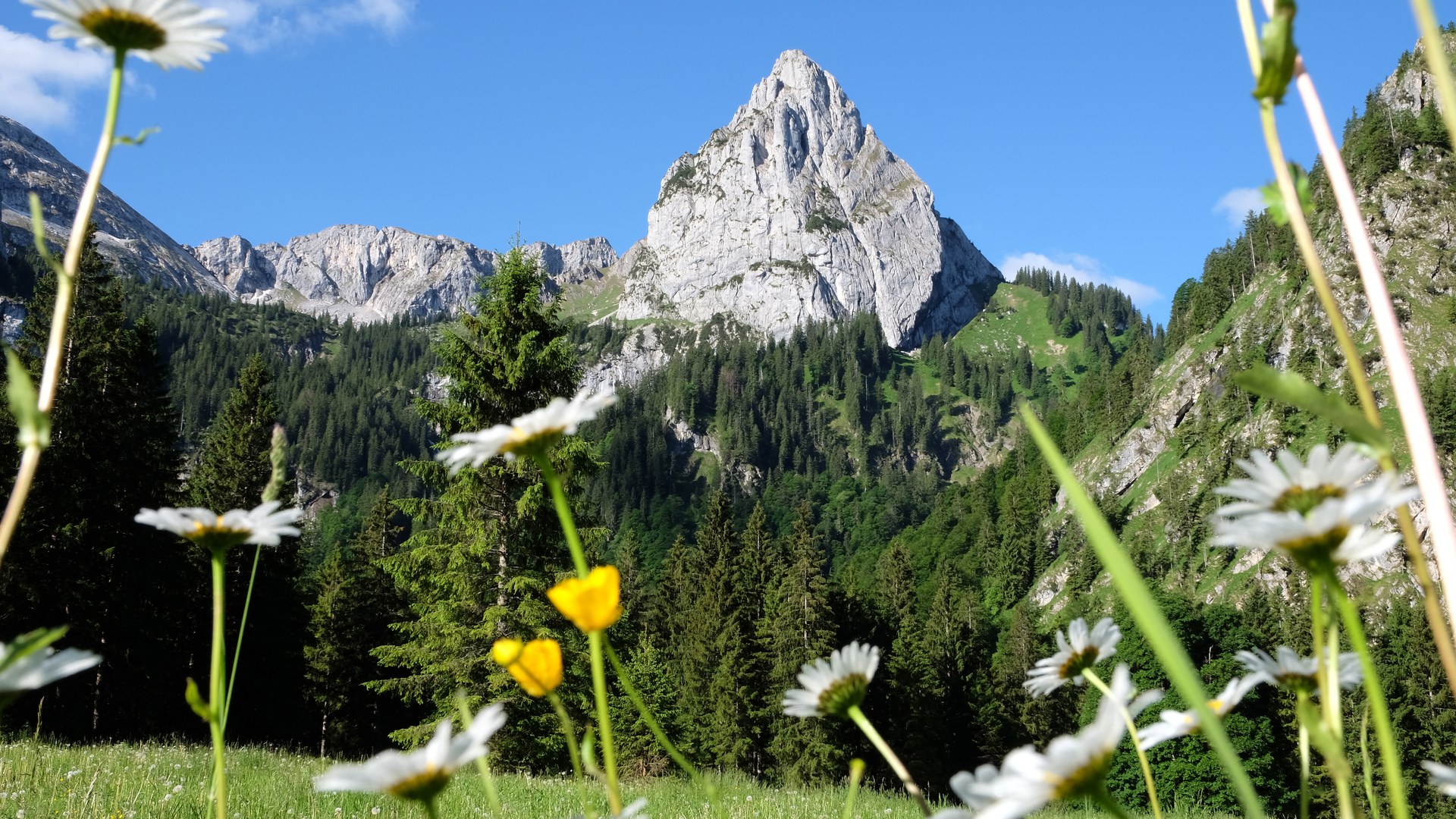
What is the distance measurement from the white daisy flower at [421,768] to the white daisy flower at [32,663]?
0.18m

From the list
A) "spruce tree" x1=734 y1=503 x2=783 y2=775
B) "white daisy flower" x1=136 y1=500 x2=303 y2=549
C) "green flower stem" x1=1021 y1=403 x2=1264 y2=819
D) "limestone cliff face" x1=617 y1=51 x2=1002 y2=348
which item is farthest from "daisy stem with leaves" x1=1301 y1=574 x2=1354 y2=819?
"limestone cliff face" x1=617 y1=51 x2=1002 y2=348

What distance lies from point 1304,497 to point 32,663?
2.85ft

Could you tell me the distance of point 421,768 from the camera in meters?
0.64

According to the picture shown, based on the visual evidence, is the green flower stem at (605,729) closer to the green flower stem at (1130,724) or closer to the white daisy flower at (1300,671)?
the green flower stem at (1130,724)

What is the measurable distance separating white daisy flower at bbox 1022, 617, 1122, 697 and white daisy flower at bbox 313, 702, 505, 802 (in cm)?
66

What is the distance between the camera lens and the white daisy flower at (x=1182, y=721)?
0.77m

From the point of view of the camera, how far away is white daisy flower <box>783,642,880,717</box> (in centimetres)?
92

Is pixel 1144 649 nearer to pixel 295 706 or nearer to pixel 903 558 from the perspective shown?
pixel 903 558

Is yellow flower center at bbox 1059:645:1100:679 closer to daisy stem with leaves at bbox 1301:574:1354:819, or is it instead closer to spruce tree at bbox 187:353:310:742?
daisy stem with leaves at bbox 1301:574:1354:819

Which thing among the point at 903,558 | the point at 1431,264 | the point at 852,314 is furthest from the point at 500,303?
the point at 852,314

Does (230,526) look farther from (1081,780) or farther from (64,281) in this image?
(1081,780)

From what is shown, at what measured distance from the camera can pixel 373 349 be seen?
138 meters

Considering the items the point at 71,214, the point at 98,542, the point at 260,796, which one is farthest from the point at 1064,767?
the point at 71,214

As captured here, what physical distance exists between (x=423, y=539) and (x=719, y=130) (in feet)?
492
